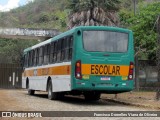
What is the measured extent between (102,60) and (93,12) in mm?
20116

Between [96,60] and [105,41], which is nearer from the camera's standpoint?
[96,60]

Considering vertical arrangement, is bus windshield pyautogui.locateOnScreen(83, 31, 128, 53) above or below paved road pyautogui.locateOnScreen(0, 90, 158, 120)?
above

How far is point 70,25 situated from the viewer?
3784 centimetres

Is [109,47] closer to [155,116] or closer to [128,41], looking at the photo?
[128,41]

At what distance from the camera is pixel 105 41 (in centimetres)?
1742

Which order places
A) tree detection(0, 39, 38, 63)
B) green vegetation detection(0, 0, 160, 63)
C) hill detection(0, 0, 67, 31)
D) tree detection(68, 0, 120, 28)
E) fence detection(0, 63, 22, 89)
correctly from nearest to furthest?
1. green vegetation detection(0, 0, 160, 63)
2. tree detection(68, 0, 120, 28)
3. fence detection(0, 63, 22, 89)
4. tree detection(0, 39, 38, 63)
5. hill detection(0, 0, 67, 31)

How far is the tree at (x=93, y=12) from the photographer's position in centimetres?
3659

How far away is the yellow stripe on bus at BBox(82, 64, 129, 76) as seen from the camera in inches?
671

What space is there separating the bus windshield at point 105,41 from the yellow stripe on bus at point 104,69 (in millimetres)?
659

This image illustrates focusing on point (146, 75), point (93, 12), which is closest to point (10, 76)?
→ point (93, 12)

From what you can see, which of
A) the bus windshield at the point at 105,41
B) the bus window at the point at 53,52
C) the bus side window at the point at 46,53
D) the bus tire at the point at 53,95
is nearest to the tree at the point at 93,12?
the bus side window at the point at 46,53

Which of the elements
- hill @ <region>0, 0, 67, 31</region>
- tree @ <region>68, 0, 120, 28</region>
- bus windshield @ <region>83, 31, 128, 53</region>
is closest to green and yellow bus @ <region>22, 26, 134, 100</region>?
bus windshield @ <region>83, 31, 128, 53</region>

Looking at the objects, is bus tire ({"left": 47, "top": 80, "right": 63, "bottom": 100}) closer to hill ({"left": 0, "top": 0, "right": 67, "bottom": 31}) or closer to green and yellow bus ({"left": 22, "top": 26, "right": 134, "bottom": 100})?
green and yellow bus ({"left": 22, "top": 26, "right": 134, "bottom": 100})

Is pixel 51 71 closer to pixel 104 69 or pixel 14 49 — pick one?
pixel 104 69
